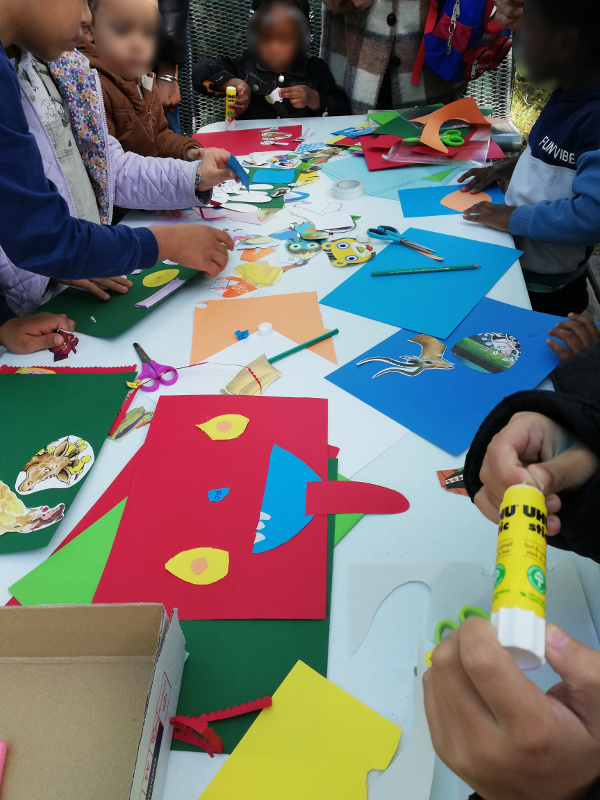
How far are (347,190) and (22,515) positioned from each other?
96 cm

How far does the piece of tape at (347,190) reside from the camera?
3.97ft

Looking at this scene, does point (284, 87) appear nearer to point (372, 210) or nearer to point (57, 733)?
point (372, 210)

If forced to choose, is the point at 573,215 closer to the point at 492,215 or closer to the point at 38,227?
the point at 492,215

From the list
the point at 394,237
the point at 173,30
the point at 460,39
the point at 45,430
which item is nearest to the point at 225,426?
the point at 45,430

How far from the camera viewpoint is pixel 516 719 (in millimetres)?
292

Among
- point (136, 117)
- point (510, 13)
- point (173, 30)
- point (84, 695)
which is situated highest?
point (510, 13)

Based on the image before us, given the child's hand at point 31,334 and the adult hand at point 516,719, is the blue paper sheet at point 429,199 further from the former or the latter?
the adult hand at point 516,719

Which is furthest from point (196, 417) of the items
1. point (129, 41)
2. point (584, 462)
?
point (129, 41)

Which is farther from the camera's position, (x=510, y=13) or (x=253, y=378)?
(x=510, y=13)

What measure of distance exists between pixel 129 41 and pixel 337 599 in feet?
4.43

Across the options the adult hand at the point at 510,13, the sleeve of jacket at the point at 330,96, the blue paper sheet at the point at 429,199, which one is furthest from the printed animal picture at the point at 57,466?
the sleeve of jacket at the point at 330,96

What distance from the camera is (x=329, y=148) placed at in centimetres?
151

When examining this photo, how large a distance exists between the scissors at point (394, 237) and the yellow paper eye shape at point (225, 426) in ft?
1.78

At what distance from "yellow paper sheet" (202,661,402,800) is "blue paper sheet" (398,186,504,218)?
978 mm
